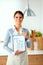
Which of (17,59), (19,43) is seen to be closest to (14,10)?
(19,43)

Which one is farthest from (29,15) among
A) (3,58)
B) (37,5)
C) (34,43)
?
(3,58)

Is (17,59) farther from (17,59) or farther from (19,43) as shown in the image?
(19,43)

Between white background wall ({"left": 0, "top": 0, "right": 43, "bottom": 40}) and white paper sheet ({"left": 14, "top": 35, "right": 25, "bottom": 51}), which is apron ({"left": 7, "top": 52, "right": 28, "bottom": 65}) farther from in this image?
white background wall ({"left": 0, "top": 0, "right": 43, "bottom": 40})

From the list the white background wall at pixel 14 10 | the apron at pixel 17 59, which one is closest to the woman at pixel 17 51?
the apron at pixel 17 59

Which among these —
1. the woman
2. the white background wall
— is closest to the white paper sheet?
the woman

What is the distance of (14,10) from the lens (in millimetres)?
2068

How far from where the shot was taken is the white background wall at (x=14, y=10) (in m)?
2.05

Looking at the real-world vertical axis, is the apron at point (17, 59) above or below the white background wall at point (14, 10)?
below

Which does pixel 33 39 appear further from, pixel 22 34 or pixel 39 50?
pixel 22 34

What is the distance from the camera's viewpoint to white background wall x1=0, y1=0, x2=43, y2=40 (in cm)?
205

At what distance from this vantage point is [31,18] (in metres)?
2.14

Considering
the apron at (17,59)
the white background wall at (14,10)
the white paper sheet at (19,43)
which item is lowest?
the apron at (17,59)

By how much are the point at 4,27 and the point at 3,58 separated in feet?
1.49

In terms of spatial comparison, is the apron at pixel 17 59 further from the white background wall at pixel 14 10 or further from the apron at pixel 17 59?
the white background wall at pixel 14 10
